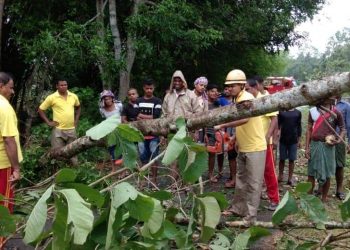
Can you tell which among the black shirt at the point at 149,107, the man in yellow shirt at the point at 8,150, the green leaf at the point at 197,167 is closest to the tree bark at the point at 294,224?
the green leaf at the point at 197,167

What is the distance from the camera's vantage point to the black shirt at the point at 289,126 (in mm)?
6469

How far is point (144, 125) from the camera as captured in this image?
324cm

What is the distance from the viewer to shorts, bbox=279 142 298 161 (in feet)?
21.6

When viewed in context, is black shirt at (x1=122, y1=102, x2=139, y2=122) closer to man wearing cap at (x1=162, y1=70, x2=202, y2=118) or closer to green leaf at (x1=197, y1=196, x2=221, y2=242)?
man wearing cap at (x1=162, y1=70, x2=202, y2=118)

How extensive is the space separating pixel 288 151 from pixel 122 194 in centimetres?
498

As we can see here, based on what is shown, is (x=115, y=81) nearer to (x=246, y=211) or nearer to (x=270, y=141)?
(x=270, y=141)

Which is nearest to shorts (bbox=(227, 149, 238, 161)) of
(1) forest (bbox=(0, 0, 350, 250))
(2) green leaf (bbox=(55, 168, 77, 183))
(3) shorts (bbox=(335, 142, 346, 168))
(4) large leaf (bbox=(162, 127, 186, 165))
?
(1) forest (bbox=(0, 0, 350, 250))

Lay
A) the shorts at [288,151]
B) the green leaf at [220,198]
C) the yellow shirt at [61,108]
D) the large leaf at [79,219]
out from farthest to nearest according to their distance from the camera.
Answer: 1. the yellow shirt at [61,108]
2. the shorts at [288,151]
3. the green leaf at [220,198]
4. the large leaf at [79,219]

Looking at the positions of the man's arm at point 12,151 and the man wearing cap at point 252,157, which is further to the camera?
→ the man wearing cap at point 252,157

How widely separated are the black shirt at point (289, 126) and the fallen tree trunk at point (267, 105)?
3706 mm

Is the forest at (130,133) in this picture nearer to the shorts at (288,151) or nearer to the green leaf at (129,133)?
the green leaf at (129,133)

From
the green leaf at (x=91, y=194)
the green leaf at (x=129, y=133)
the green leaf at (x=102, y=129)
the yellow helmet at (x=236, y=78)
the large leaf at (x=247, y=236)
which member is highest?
the yellow helmet at (x=236, y=78)

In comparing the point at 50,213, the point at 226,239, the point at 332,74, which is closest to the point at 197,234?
the point at 226,239

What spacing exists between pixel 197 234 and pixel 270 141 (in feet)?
9.03
